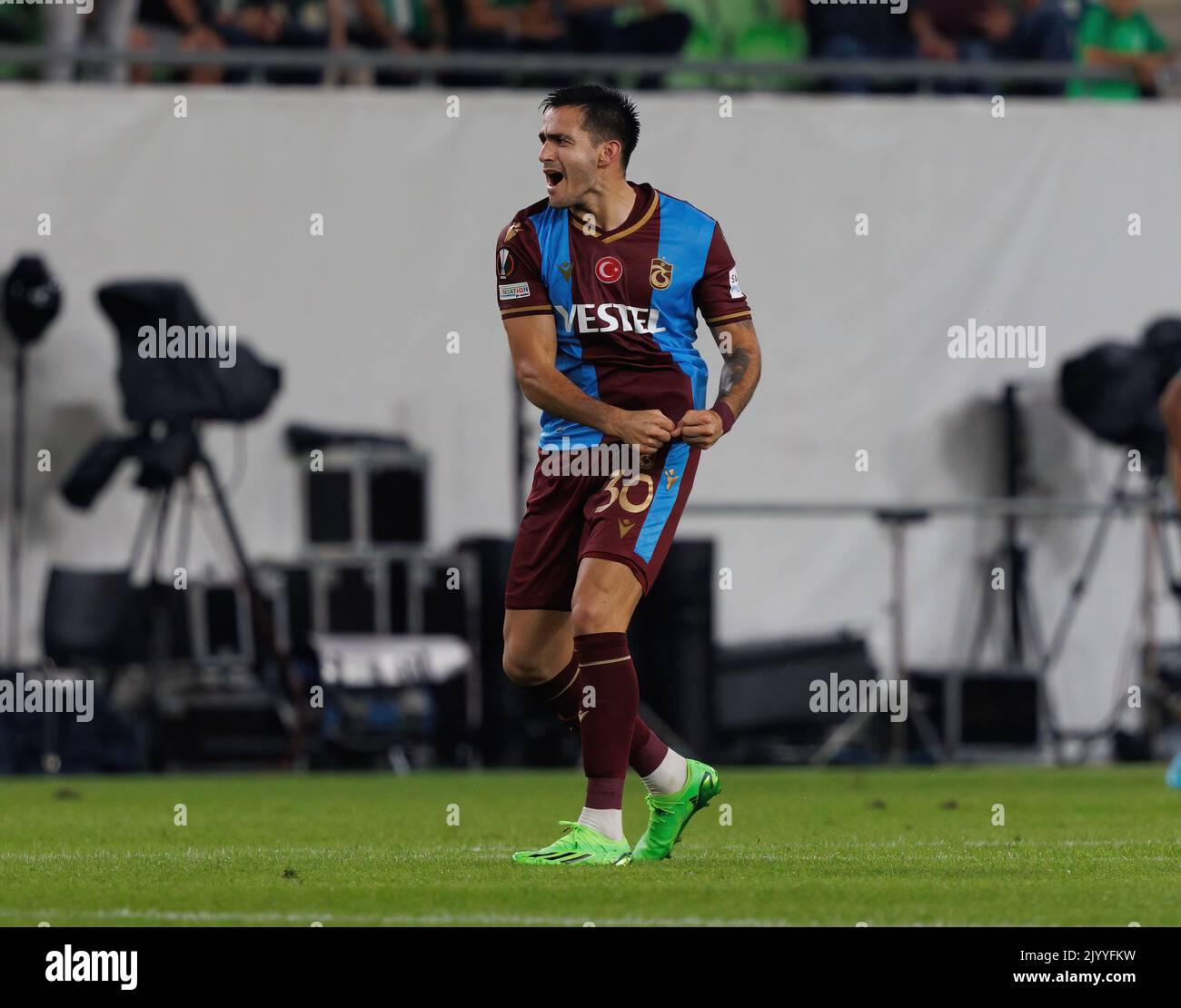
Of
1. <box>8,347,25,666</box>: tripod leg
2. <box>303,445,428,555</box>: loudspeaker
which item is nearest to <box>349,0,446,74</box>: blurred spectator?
<box>303,445,428,555</box>: loudspeaker

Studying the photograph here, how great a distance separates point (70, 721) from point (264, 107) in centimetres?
377

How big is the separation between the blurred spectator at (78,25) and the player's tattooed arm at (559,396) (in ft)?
27.8

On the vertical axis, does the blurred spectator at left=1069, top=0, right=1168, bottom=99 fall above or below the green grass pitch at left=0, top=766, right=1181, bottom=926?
above

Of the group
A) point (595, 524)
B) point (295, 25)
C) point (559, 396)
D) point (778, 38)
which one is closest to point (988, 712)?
point (778, 38)

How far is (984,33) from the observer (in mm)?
15688

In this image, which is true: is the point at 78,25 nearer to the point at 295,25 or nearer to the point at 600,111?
the point at 295,25

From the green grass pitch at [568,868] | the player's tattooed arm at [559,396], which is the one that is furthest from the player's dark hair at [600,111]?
the green grass pitch at [568,868]

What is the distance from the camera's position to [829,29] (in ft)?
49.8

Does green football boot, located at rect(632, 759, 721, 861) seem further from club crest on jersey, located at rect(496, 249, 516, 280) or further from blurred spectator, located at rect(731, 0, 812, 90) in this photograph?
blurred spectator, located at rect(731, 0, 812, 90)

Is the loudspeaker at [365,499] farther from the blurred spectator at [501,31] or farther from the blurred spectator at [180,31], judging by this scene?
the blurred spectator at [180,31]

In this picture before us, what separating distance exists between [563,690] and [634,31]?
8.44 metres

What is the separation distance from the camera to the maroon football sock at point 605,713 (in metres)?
6.65

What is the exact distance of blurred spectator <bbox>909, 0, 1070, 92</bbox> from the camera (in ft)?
50.6

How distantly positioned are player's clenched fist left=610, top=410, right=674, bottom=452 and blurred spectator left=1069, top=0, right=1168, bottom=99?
31.5 feet
